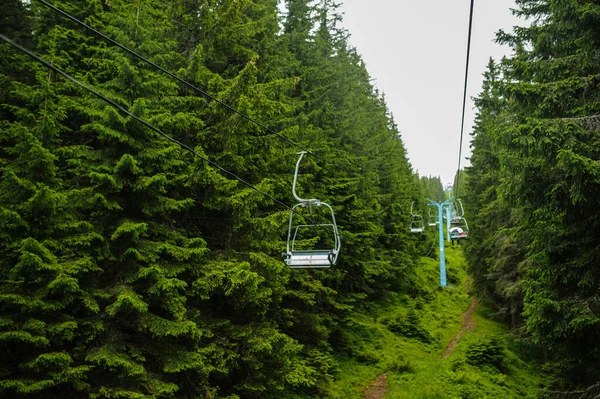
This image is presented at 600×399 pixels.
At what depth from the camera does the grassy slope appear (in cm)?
1502

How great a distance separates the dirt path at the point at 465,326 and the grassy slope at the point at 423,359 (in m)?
0.28

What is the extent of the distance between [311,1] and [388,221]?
1408 centimetres

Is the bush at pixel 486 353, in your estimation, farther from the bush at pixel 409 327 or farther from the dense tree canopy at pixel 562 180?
the dense tree canopy at pixel 562 180

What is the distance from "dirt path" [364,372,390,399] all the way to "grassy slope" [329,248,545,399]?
0.23 metres

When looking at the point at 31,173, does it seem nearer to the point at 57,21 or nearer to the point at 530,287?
the point at 57,21

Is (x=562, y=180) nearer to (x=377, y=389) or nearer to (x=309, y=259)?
(x=309, y=259)

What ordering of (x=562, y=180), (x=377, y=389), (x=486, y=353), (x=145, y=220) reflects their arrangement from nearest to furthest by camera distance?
(x=562, y=180) < (x=145, y=220) < (x=377, y=389) < (x=486, y=353)

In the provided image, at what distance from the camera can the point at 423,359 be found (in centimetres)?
1903

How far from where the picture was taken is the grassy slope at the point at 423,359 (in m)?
15.0

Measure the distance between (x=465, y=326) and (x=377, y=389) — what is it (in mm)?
11779

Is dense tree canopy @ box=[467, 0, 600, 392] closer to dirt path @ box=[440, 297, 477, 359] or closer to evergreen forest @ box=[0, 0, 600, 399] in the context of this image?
evergreen forest @ box=[0, 0, 600, 399]

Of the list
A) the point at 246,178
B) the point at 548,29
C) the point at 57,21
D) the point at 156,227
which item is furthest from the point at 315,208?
the point at 57,21

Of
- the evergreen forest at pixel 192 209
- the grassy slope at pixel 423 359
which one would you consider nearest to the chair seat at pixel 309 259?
the evergreen forest at pixel 192 209

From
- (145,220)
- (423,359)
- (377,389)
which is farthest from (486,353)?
(145,220)
